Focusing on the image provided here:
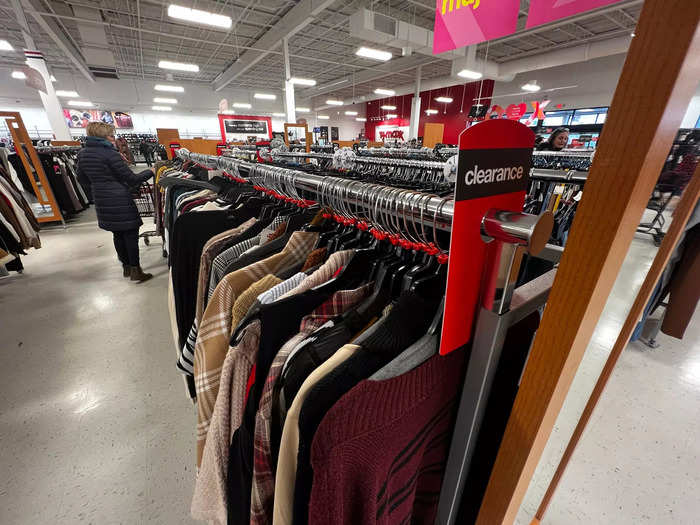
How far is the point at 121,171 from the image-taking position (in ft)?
9.55

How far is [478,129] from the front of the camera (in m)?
0.38

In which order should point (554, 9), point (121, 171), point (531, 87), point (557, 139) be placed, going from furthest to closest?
point (531, 87), point (557, 139), point (121, 171), point (554, 9)

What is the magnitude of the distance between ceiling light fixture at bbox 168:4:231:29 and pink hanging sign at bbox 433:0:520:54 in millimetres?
4777

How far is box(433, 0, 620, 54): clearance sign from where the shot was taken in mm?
1704

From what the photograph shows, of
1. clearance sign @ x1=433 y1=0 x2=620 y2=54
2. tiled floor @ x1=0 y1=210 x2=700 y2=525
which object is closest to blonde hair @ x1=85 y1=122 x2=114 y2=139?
tiled floor @ x1=0 y1=210 x2=700 y2=525

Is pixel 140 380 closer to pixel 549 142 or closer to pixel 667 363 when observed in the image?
pixel 667 363

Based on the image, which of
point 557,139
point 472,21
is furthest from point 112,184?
point 557,139

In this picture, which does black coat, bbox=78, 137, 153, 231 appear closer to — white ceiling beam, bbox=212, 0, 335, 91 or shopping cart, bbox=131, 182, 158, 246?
shopping cart, bbox=131, 182, 158, 246

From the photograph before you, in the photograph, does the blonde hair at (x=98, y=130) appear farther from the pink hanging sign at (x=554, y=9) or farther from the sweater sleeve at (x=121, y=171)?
the pink hanging sign at (x=554, y=9)

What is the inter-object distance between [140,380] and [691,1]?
8.91 ft

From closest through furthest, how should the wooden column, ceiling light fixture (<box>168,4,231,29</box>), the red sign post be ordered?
1. the wooden column
2. the red sign post
3. ceiling light fixture (<box>168,4,231,29</box>)

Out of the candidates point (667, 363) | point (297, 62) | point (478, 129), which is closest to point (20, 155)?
point (478, 129)

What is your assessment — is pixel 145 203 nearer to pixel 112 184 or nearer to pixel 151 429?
pixel 112 184

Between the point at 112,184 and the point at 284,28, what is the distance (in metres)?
7.42
